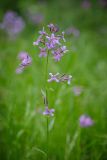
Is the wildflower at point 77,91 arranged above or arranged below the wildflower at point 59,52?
above

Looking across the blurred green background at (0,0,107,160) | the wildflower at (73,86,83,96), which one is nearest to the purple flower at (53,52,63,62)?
the blurred green background at (0,0,107,160)

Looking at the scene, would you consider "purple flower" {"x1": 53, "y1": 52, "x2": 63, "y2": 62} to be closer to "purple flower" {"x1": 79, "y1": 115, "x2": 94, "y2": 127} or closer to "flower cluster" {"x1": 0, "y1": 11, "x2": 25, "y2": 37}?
"purple flower" {"x1": 79, "y1": 115, "x2": 94, "y2": 127}

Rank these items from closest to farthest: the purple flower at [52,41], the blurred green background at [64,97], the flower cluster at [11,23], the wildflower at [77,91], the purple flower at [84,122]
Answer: the purple flower at [52,41]
the blurred green background at [64,97]
the purple flower at [84,122]
the wildflower at [77,91]
the flower cluster at [11,23]

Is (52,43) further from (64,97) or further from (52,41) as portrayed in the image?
(64,97)

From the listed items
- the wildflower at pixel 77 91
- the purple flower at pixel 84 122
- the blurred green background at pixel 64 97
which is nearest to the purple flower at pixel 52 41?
the blurred green background at pixel 64 97

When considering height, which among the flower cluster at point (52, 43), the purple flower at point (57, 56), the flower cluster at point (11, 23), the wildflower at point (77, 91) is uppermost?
the flower cluster at point (11, 23)

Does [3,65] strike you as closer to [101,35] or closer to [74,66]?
[74,66]

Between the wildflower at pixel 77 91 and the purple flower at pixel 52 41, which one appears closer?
the purple flower at pixel 52 41

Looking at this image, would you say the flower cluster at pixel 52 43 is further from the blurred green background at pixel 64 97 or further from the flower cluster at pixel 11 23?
the flower cluster at pixel 11 23

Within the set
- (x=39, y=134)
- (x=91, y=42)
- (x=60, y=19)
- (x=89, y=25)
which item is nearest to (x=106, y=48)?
(x=91, y=42)
